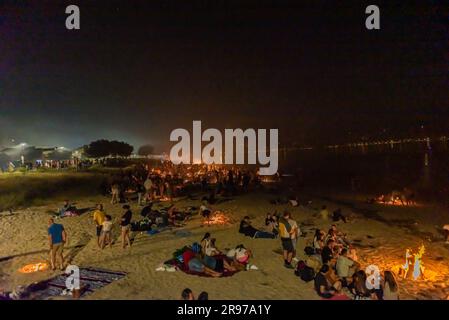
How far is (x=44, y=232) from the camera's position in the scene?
14062mm

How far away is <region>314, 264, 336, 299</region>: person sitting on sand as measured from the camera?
8.09 m

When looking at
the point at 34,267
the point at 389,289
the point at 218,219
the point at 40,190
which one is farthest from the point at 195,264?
the point at 40,190

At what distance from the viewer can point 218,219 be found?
16312 mm

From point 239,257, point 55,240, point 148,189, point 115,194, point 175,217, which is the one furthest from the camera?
point 115,194

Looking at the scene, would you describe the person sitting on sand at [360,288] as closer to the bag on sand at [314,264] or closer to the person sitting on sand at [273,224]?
the bag on sand at [314,264]

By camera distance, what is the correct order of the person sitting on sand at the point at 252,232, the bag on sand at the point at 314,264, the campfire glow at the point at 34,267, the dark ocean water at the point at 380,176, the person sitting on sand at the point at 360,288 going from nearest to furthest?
the person sitting on sand at the point at 360,288 < the bag on sand at the point at 314,264 < the campfire glow at the point at 34,267 < the person sitting on sand at the point at 252,232 < the dark ocean water at the point at 380,176

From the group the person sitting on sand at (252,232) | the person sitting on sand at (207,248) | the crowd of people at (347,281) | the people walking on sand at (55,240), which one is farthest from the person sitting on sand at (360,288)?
the people walking on sand at (55,240)

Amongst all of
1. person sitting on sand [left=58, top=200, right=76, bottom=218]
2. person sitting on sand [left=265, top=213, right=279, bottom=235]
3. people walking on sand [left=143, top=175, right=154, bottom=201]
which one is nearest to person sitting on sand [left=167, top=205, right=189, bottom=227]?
people walking on sand [left=143, top=175, right=154, bottom=201]

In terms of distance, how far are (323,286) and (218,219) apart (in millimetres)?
8545

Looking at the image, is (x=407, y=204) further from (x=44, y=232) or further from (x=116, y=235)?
(x=44, y=232)

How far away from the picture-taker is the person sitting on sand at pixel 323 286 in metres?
8.09

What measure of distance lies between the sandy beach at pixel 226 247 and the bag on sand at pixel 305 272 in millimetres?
138

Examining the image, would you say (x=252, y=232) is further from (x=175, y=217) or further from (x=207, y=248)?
(x=175, y=217)
